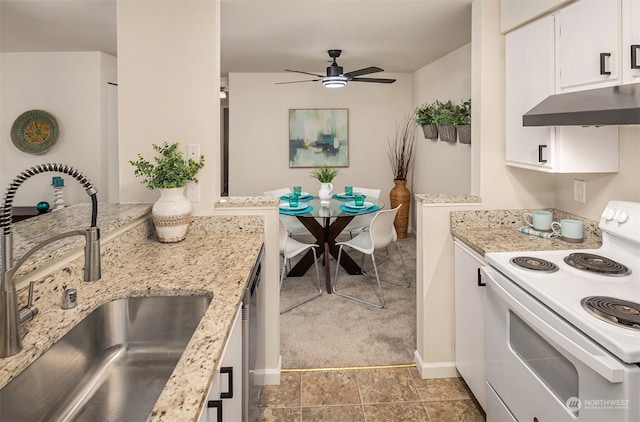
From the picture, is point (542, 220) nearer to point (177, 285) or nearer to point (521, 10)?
point (521, 10)

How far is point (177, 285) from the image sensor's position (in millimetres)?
1406

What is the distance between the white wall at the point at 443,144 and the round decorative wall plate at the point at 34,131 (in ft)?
14.3

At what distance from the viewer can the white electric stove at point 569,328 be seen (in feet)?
3.42

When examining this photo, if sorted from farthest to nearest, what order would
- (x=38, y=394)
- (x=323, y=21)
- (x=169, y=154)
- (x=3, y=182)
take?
(x=3, y=182) < (x=323, y=21) < (x=169, y=154) < (x=38, y=394)

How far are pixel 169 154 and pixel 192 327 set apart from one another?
3.22ft

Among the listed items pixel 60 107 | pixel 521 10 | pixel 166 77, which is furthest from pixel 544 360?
pixel 60 107

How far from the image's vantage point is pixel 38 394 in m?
1.00

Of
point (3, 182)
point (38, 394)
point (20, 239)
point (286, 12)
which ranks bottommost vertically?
point (38, 394)

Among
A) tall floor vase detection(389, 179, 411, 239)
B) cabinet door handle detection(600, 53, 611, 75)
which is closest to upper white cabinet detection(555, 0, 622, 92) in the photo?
cabinet door handle detection(600, 53, 611, 75)

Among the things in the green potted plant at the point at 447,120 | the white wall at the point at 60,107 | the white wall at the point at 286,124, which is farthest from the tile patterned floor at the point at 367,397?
the white wall at the point at 286,124

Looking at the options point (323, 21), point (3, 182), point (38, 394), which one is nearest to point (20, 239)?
point (38, 394)

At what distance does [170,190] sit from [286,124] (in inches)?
154

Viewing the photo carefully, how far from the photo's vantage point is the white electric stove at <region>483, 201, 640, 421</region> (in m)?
1.04

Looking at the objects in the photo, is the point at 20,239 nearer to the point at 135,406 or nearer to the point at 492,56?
the point at 135,406
